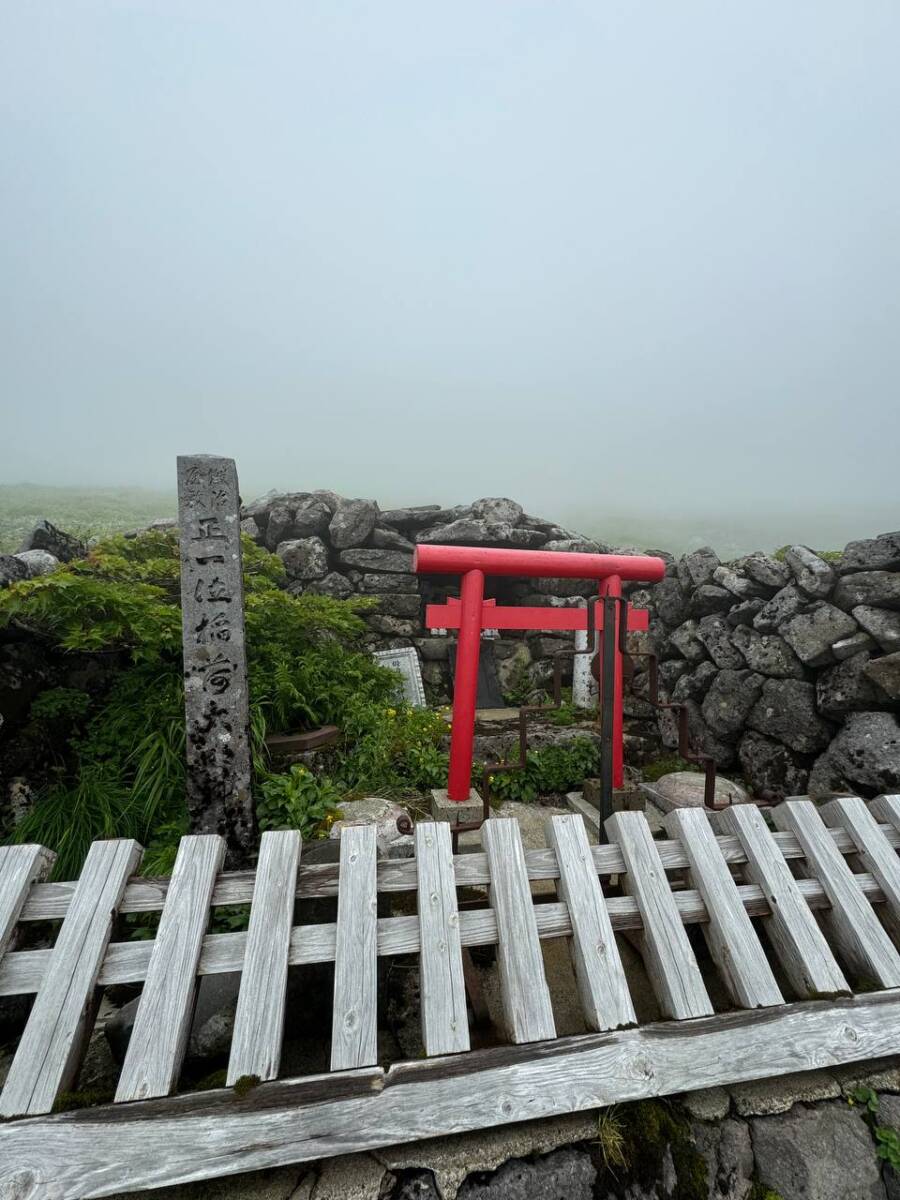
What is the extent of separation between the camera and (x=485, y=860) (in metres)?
1.74

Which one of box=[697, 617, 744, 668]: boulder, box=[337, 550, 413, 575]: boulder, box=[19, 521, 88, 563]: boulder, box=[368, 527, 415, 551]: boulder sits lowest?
box=[697, 617, 744, 668]: boulder

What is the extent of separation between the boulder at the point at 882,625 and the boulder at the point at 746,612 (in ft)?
3.02

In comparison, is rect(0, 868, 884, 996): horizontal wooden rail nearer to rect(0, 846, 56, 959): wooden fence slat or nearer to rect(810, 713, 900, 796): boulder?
rect(0, 846, 56, 959): wooden fence slat

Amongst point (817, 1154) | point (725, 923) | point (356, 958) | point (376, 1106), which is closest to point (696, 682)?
point (725, 923)

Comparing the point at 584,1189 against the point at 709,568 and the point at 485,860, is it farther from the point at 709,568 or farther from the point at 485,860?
the point at 709,568

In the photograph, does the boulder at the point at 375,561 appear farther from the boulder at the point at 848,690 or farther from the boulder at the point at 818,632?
the boulder at the point at 848,690

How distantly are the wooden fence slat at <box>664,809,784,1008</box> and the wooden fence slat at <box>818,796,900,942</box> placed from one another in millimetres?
649

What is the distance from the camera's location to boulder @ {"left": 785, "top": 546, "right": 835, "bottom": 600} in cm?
485

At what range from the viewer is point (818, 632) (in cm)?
468

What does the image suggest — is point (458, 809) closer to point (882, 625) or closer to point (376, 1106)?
Result: point (376, 1106)

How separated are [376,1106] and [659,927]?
1.00 meters

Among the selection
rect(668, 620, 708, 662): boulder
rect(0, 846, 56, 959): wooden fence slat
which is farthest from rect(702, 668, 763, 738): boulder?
rect(0, 846, 56, 959): wooden fence slat

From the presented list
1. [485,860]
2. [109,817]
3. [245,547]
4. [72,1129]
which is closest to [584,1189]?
[485,860]

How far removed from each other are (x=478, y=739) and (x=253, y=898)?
369cm
